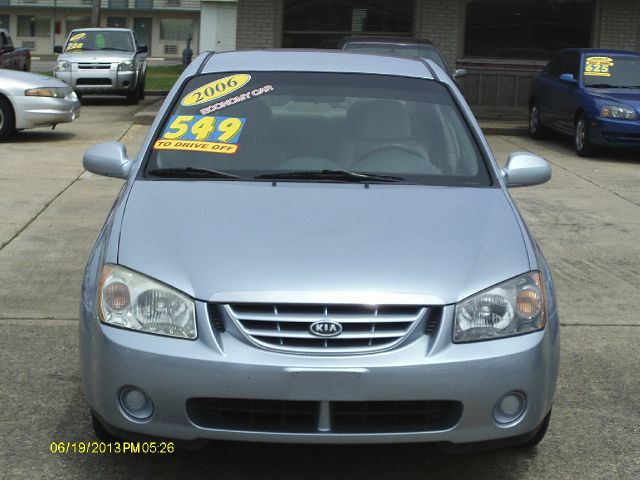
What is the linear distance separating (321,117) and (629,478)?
2082 mm

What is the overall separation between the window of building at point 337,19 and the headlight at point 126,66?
3.06m

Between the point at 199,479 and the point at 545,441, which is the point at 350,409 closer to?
the point at 199,479

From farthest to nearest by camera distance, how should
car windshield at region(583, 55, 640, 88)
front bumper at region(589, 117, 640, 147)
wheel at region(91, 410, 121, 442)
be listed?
1. car windshield at region(583, 55, 640, 88)
2. front bumper at region(589, 117, 640, 147)
3. wheel at region(91, 410, 121, 442)

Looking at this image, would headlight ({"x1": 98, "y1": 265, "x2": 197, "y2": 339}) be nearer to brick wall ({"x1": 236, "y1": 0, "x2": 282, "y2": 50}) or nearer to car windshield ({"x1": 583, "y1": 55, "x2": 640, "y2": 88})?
car windshield ({"x1": 583, "y1": 55, "x2": 640, "y2": 88})

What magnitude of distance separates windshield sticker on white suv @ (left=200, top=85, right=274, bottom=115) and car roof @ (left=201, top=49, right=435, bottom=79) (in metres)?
0.17

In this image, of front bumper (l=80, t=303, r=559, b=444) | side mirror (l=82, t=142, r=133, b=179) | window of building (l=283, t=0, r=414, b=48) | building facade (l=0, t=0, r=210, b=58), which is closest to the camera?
front bumper (l=80, t=303, r=559, b=444)

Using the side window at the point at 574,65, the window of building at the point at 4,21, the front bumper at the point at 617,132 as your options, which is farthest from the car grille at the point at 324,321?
the window of building at the point at 4,21

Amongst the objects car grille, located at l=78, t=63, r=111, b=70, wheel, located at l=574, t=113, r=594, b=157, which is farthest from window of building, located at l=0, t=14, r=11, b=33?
wheel, located at l=574, t=113, r=594, b=157

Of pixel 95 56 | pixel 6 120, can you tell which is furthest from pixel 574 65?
pixel 95 56

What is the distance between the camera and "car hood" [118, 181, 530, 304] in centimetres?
363

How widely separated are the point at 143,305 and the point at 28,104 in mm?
11911

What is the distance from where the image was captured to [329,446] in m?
4.22

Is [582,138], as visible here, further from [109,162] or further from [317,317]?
[317,317]

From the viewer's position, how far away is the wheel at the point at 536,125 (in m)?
17.5
